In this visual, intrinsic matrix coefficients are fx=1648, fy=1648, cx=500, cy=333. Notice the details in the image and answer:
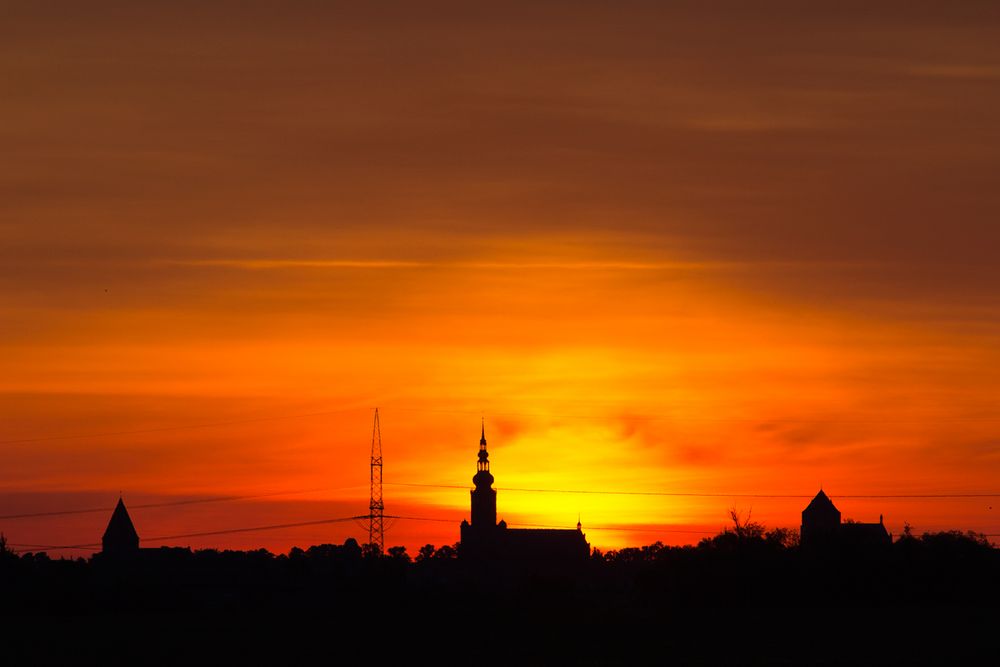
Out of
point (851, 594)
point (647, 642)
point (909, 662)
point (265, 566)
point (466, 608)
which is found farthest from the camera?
point (265, 566)

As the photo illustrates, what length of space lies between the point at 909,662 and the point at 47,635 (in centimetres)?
4254

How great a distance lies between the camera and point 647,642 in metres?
78.7

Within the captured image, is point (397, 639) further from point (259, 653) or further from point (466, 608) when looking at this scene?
point (466, 608)

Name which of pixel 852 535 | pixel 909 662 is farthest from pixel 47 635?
pixel 852 535

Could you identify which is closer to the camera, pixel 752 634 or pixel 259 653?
pixel 259 653

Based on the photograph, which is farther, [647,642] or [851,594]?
[851,594]

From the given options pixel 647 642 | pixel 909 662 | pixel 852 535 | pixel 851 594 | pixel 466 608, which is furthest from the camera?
pixel 852 535

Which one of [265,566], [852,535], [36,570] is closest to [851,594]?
[852,535]

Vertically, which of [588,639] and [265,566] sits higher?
[265,566]

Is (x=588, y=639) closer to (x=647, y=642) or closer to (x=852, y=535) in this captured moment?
(x=647, y=642)

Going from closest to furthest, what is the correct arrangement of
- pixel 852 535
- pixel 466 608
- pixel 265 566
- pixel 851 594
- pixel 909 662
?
pixel 909 662 < pixel 466 608 < pixel 851 594 < pixel 852 535 < pixel 265 566

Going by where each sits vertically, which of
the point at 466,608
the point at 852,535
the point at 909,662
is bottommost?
the point at 909,662

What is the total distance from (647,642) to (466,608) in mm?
19948

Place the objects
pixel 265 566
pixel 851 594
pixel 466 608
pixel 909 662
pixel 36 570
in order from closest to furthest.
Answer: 1. pixel 909 662
2. pixel 466 608
3. pixel 851 594
4. pixel 36 570
5. pixel 265 566
